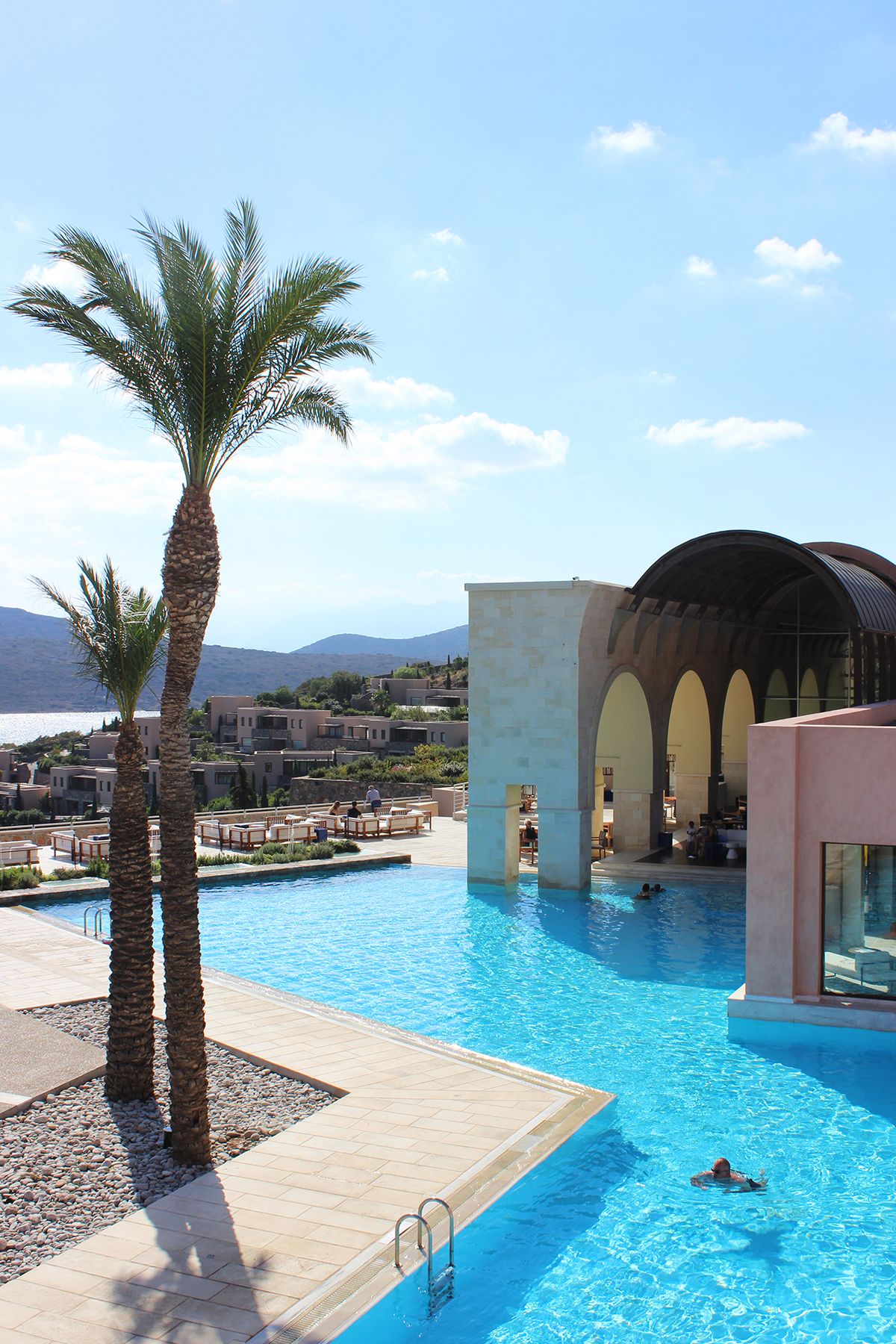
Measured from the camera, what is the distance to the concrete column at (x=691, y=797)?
31.4 meters

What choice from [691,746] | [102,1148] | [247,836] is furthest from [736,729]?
[102,1148]

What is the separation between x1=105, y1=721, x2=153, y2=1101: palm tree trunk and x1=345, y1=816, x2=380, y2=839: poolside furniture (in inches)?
731

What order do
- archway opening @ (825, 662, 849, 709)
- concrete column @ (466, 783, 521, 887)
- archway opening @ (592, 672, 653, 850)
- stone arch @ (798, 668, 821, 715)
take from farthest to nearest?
archway opening @ (825, 662, 849, 709), stone arch @ (798, 668, 821, 715), archway opening @ (592, 672, 653, 850), concrete column @ (466, 783, 521, 887)

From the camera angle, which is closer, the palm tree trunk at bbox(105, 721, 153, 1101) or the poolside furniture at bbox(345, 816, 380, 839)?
the palm tree trunk at bbox(105, 721, 153, 1101)

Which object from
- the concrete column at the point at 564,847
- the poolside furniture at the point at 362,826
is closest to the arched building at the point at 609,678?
the concrete column at the point at 564,847

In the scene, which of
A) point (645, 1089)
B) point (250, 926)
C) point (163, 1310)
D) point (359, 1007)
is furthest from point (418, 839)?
point (163, 1310)

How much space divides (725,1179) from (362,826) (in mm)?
20395

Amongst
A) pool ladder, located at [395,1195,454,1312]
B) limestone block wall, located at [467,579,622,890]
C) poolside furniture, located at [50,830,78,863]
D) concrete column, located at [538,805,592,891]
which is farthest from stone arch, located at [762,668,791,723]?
Answer: pool ladder, located at [395,1195,454,1312]

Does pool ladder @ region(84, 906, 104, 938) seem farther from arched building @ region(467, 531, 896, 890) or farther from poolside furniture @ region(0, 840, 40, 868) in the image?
arched building @ region(467, 531, 896, 890)

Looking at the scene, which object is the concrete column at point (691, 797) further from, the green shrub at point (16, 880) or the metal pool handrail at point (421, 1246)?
the metal pool handrail at point (421, 1246)

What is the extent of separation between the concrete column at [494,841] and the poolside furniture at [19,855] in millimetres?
9383

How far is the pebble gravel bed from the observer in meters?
7.50

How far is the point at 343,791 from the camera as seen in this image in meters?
38.4

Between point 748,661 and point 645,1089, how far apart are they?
2509 centimetres
